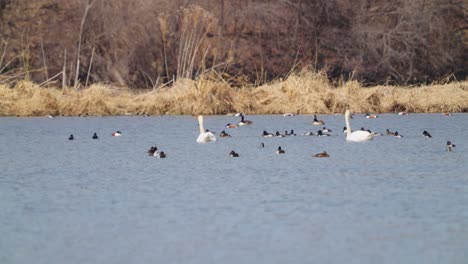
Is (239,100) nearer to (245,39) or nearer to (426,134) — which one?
(245,39)

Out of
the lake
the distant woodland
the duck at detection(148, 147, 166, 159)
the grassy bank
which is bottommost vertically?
the lake

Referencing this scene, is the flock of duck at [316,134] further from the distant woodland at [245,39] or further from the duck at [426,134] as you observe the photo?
the distant woodland at [245,39]

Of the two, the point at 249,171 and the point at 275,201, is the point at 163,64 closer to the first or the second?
the point at 249,171

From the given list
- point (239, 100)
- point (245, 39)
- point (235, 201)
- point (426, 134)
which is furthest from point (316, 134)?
point (245, 39)

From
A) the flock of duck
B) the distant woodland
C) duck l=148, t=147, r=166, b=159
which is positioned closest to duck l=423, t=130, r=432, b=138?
the flock of duck

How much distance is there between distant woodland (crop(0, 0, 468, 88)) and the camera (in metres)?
37.7

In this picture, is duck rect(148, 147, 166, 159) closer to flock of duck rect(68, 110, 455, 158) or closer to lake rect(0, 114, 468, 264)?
flock of duck rect(68, 110, 455, 158)

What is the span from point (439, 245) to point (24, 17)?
32705mm

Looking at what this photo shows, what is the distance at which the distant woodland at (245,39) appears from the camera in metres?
37.7

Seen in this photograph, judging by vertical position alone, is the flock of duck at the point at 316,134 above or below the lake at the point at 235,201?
above

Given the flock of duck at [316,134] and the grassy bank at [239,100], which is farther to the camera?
the grassy bank at [239,100]

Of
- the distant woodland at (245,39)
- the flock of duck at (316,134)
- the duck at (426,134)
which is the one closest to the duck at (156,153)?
the flock of duck at (316,134)

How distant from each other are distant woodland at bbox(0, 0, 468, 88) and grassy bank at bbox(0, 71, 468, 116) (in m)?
7.18

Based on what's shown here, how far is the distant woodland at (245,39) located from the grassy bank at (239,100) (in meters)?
7.18
